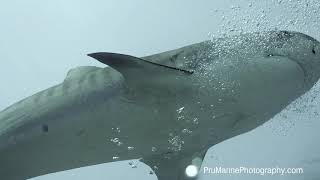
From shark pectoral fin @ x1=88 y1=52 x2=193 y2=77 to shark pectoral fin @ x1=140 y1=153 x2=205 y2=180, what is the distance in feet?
5.90

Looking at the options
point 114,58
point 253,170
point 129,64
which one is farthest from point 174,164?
point 253,170

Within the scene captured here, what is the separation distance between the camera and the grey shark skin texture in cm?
429

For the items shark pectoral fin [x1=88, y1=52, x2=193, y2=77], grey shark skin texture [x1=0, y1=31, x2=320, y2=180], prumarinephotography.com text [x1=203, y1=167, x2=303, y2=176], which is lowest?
prumarinephotography.com text [x1=203, y1=167, x2=303, y2=176]

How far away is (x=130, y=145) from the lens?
516 cm

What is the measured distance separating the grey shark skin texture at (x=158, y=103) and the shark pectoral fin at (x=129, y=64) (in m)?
0.01

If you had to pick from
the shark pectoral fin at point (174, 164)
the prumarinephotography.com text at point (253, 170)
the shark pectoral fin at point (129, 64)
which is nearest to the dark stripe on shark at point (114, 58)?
the shark pectoral fin at point (129, 64)

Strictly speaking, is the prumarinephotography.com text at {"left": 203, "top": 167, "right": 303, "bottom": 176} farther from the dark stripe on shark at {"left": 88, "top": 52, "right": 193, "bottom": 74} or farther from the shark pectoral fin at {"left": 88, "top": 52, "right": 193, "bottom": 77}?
the dark stripe on shark at {"left": 88, "top": 52, "right": 193, "bottom": 74}

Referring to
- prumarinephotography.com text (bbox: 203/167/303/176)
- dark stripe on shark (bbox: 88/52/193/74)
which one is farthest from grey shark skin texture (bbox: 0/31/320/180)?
prumarinephotography.com text (bbox: 203/167/303/176)

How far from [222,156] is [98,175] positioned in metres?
9.07

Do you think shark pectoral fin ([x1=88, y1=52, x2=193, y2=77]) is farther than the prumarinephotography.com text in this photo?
No

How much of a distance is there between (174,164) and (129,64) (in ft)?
7.45

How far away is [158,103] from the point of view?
15.3 ft

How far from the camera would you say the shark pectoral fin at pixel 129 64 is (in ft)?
13.5

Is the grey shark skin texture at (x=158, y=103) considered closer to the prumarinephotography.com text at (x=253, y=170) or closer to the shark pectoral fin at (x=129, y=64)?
the shark pectoral fin at (x=129, y=64)
